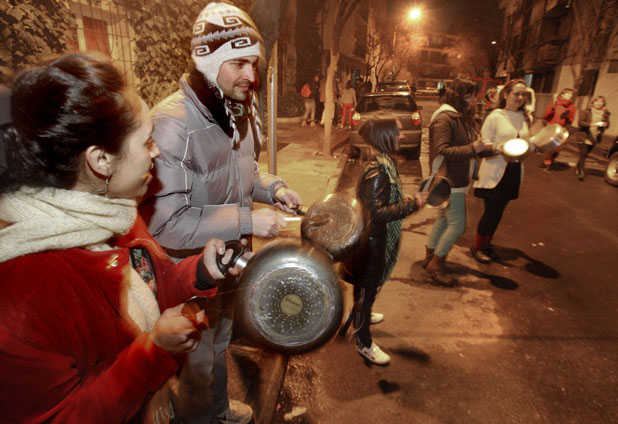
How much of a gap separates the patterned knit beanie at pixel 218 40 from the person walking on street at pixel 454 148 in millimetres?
2386

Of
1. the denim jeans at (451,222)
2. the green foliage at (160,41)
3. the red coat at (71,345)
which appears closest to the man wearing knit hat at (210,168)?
the red coat at (71,345)

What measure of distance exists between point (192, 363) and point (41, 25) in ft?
8.34

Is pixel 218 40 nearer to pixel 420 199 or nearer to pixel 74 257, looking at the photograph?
pixel 74 257

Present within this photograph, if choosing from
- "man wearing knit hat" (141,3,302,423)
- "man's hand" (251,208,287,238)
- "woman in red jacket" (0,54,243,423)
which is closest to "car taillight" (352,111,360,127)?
"man wearing knit hat" (141,3,302,423)

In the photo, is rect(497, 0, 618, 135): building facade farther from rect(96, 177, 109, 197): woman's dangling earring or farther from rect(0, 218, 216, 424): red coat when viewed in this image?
rect(0, 218, 216, 424): red coat

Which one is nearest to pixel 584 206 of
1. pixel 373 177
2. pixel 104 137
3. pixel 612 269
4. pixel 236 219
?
pixel 612 269

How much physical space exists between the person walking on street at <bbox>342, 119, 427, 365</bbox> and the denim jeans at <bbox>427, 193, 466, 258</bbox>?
4.25ft

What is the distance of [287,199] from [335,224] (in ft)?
1.64

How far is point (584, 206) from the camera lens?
22.4ft

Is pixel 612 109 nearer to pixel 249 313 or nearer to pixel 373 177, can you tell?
pixel 373 177

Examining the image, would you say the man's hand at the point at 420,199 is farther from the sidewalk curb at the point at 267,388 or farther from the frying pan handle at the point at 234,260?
the frying pan handle at the point at 234,260

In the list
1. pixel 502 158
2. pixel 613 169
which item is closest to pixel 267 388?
pixel 502 158

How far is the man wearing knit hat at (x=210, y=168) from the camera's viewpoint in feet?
5.19

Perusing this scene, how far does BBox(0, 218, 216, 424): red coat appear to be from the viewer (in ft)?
2.45
